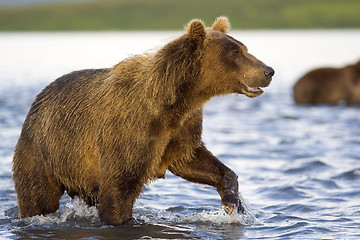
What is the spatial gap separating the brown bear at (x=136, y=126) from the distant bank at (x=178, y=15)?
13445cm

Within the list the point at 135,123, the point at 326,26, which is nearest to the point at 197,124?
the point at 135,123

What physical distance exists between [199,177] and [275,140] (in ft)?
22.5

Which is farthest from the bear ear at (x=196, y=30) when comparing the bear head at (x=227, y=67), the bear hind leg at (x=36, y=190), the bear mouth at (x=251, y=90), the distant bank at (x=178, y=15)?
the distant bank at (x=178, y=15)

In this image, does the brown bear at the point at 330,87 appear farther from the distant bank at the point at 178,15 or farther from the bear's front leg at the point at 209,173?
the distant bank at the point at 178,15

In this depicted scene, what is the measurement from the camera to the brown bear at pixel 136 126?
22.4ft

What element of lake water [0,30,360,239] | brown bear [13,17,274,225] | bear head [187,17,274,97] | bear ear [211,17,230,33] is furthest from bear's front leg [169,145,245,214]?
bear ear [211,17,230,33]

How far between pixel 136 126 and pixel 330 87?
13.8 metres

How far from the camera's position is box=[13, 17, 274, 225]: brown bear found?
6.83 metres

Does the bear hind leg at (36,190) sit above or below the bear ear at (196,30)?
below

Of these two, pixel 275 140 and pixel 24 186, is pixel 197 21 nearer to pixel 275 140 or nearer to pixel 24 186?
pixel 24 186

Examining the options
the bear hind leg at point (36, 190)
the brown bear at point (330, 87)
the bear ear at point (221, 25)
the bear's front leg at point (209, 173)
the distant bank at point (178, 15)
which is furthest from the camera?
the distant bank at point (178, 15)

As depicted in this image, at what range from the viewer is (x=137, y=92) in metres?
6.93

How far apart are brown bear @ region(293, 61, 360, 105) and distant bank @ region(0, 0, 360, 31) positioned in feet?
400

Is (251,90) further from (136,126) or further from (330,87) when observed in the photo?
(330,87)
